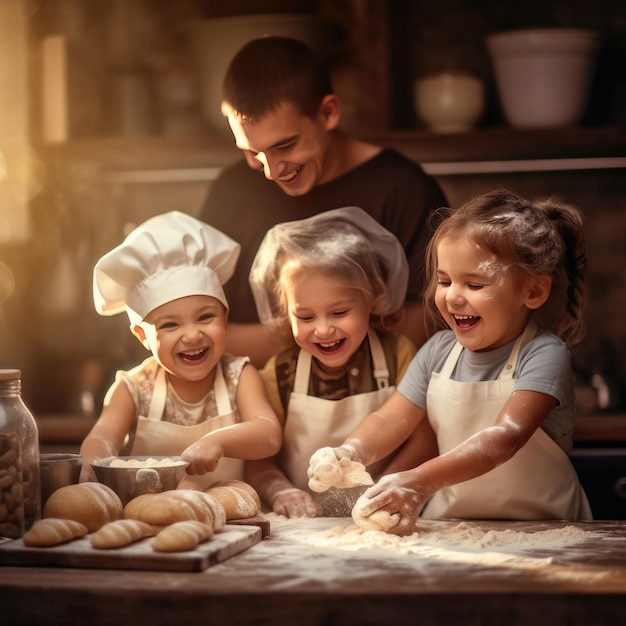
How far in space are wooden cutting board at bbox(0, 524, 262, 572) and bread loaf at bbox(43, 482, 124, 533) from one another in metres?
0.04


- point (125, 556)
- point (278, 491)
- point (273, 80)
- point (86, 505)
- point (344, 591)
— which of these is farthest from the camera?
point (273, 80)

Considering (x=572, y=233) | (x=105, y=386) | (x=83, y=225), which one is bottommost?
(x=105, y=386)

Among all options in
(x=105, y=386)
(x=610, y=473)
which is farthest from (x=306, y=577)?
(x=105, y=386)

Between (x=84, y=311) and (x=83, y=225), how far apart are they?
0.20 meters

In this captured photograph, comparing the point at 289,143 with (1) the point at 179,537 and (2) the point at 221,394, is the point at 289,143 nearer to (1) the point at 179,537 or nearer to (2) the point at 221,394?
(2) the point at 221,394

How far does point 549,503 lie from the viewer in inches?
50.7

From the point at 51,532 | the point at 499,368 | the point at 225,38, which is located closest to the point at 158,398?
the point at 51,532

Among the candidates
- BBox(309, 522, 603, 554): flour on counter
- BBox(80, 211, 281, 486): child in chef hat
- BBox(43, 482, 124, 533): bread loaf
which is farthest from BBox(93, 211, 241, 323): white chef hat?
BBox(309, 522, 603, 554): flour on counter

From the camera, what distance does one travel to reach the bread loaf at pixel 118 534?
1003 mm

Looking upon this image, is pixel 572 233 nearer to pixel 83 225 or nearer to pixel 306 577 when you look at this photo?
pixel 306 577

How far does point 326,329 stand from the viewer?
1.36m

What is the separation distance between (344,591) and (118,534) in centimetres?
27

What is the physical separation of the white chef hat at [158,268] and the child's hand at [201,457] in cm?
22

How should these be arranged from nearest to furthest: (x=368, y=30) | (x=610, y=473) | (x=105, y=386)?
(x=610, y=473) → (x=368, y=30) → (x=105, y=386)
